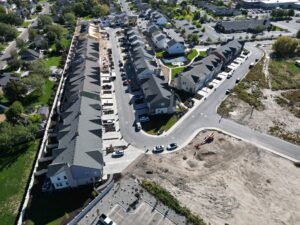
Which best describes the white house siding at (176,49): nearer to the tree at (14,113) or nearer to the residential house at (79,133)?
the residential house at (79,133)

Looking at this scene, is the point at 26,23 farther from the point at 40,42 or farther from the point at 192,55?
the point at 192,55

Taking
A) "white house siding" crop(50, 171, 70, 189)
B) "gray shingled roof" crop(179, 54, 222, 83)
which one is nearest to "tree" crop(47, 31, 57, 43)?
"gray shingled roof" crop(179, 54, 222, 83)

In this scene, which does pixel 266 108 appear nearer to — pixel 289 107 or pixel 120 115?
pixel 289 107

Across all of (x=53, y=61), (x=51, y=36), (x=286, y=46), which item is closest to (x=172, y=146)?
(x=53, y=61)

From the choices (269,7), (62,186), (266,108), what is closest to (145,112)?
(62,186)

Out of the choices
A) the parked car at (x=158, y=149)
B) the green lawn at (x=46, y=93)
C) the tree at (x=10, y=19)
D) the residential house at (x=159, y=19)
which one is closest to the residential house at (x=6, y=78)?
the green lawn at (x=46, y=93)

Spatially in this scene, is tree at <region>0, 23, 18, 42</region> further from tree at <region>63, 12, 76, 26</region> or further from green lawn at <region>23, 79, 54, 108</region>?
green lawn at <region>23, 79, 54, 108</region>
